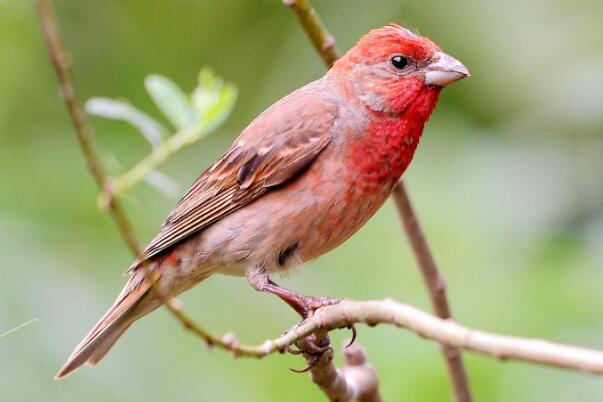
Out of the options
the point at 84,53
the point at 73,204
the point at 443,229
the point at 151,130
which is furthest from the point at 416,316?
the point at 84,53

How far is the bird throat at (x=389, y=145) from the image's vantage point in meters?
4.47

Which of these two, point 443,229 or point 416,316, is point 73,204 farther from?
point 416,316

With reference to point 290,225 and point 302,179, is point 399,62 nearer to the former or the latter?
point 302,179

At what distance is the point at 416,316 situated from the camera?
101 inches

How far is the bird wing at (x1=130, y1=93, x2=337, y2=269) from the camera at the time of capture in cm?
468

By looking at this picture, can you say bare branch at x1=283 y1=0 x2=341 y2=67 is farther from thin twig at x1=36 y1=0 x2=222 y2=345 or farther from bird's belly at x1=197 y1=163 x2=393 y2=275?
thin twig at x1=36 y1=0 x2=222 y2=345

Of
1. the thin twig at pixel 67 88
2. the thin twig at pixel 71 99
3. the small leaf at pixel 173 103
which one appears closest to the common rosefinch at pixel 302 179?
the small leaf at pixel 173 103

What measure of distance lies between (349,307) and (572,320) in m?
2.60

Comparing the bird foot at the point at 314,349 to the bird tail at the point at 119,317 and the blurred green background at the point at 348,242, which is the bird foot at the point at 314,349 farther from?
the blurred green background at the point at 348,242

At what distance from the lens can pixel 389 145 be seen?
4551 millimetres

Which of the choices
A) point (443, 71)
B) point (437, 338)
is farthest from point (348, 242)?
point (437, 338)

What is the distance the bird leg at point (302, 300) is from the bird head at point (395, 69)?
852mm

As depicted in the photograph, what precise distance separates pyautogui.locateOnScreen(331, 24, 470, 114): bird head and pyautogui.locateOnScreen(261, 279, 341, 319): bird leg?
33.5 inches

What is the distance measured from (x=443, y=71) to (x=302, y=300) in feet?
3.60
